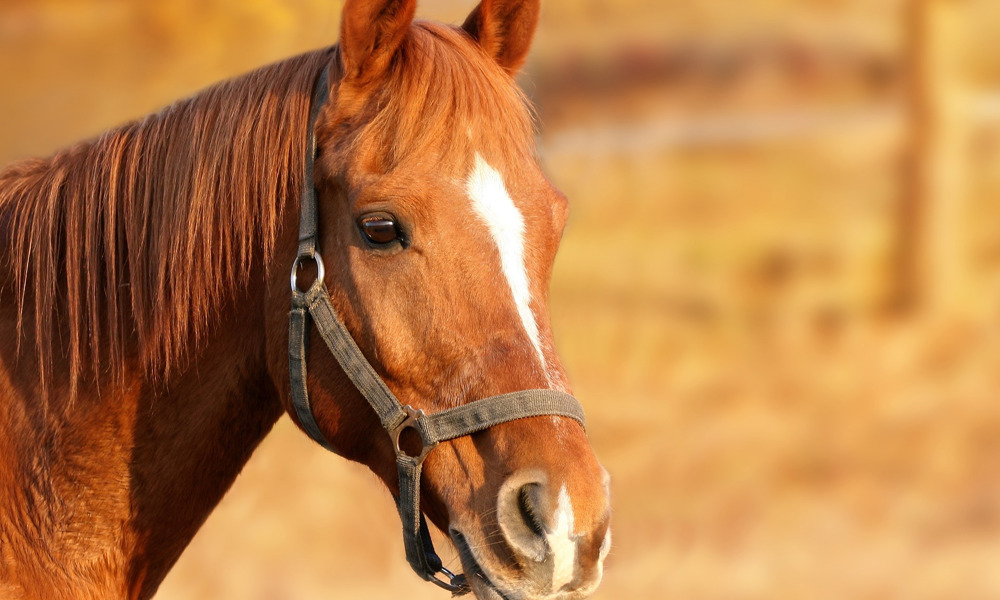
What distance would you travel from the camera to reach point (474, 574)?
5.25 ft

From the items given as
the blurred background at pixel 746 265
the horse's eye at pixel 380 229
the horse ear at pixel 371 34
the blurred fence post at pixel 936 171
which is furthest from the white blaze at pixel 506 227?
the blurred fence post at pixel 936 171

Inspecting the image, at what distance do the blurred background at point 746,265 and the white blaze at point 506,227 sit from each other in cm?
420

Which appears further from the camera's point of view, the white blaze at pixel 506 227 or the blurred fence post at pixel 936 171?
the blurred fence post at pixel 936 171

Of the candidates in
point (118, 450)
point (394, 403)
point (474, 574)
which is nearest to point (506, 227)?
point (394, 403)

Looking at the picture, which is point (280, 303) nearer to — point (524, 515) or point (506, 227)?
point (506, 227)

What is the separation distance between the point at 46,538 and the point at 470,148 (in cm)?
113

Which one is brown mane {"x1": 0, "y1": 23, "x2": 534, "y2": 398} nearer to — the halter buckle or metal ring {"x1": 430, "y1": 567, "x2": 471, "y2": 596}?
the halter buckle

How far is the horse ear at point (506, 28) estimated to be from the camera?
79.4 inches

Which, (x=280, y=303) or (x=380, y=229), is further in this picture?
(x=280, y=303)

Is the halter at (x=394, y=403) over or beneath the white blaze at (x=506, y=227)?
beneath

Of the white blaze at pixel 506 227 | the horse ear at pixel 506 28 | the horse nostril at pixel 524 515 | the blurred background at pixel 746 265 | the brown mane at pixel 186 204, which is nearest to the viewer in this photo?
the horse nostril at pixel 524 515

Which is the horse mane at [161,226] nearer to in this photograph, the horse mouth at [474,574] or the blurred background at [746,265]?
the horse mouth at [474,574]

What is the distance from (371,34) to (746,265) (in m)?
6.45

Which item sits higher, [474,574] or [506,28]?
[506,28]
